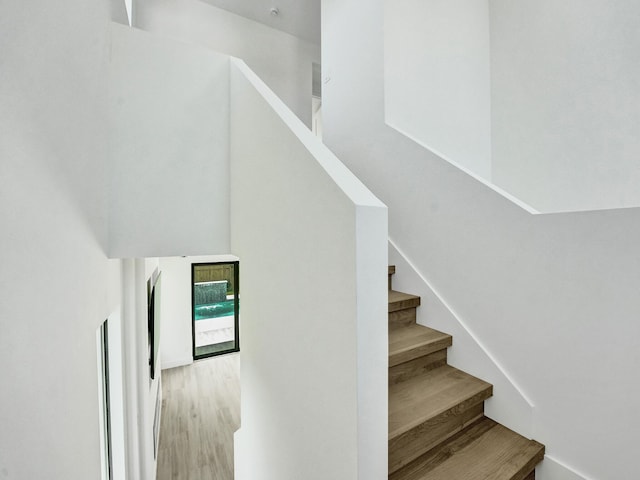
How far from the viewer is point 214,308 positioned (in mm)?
6352

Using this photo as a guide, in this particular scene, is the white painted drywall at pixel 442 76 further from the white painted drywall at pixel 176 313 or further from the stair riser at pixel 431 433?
the white painted drywall at pixel 176 313

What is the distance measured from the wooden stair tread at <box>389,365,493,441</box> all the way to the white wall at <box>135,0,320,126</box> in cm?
378

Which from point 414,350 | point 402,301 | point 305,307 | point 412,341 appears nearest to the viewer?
point 305,307

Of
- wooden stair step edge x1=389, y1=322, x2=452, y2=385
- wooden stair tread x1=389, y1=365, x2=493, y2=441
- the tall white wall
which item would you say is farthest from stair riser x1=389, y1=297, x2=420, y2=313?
the tall white wall

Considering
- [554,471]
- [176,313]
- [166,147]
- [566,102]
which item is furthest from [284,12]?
[176,313]

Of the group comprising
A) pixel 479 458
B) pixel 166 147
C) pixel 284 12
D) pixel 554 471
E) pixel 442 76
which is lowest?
pixel 554 471

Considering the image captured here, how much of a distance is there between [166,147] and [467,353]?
2.10m

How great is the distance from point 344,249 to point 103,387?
1.97 meters

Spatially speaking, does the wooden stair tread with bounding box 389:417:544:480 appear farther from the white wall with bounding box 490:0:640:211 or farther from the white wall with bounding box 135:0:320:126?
the white wall with bounding box 135:0:320:126

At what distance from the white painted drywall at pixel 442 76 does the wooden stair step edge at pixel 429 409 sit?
1.51m

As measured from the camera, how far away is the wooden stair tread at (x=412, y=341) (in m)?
1.58

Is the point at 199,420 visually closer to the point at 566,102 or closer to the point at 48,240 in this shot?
the point at 48,240

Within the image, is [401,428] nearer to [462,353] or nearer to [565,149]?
[462,353]

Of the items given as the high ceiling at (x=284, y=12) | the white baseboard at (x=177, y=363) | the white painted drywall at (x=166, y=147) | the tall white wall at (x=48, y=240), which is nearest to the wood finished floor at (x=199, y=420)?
the white baseboard at (x=177, y=363)
